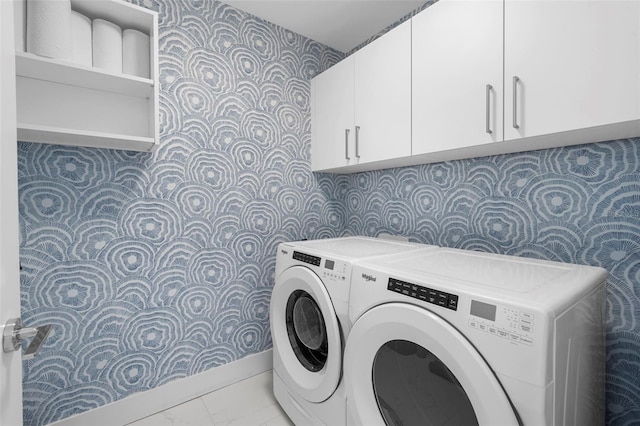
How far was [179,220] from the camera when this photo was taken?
178 centimetres

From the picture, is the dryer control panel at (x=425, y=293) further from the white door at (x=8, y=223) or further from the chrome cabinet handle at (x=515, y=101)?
the white door at (x=8, y=223)

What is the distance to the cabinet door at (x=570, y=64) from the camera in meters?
0.88

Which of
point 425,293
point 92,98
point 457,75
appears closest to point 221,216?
point 92,98

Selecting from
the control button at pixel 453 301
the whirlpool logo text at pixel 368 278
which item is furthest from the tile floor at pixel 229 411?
the control button at pixel 453 301

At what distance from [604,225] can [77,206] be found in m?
2.37

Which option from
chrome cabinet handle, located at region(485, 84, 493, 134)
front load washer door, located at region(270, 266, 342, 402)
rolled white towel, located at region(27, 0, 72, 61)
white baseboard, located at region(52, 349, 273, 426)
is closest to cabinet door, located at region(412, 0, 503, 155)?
chrome cabinet handle, located at region(485, 84, 493, 134)

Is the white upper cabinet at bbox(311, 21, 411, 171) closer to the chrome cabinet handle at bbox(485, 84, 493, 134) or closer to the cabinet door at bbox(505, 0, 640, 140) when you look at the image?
the chrome cabinet handle at bbox(485, 84, 493, 134)

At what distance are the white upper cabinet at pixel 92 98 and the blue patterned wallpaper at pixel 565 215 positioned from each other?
5.28 ft

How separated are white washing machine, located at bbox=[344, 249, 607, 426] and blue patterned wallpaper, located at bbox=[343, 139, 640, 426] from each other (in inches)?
6.7

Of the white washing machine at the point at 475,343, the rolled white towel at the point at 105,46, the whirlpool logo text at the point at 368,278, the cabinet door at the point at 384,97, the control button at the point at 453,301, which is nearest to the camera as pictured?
the white washing machine at the point at 475,343

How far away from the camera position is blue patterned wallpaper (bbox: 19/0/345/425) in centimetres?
146

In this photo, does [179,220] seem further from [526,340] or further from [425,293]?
[526,340]

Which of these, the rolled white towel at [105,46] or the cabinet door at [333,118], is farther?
the cabinet door at [333,118]

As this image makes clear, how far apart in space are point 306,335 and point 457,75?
1.44 m
